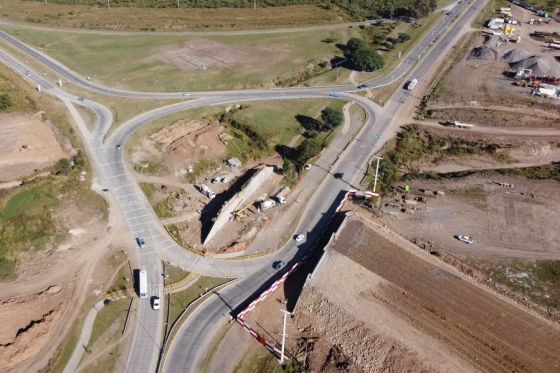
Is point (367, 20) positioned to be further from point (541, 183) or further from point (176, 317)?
point (176, 317)

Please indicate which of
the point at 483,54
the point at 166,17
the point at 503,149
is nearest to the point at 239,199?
the point at 503,149

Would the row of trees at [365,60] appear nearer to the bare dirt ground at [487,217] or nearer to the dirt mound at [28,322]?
the bare dirt ground at [487,217]

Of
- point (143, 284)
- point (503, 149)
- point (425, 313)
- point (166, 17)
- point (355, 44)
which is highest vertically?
point (166, 17)

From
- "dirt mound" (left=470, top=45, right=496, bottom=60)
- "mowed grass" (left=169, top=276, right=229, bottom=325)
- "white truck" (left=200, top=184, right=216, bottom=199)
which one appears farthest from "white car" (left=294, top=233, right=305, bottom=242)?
"dirt mound" (left=470, top=45, right=496, bottom=60)

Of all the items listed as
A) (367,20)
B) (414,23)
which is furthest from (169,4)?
(414,23)

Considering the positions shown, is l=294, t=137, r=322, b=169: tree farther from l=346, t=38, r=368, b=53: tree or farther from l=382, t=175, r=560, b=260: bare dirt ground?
l=346, t=38, r=368, b=53: tree

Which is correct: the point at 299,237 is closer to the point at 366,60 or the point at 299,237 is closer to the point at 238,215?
the point at 238,215

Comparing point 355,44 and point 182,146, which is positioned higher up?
point 355,44
